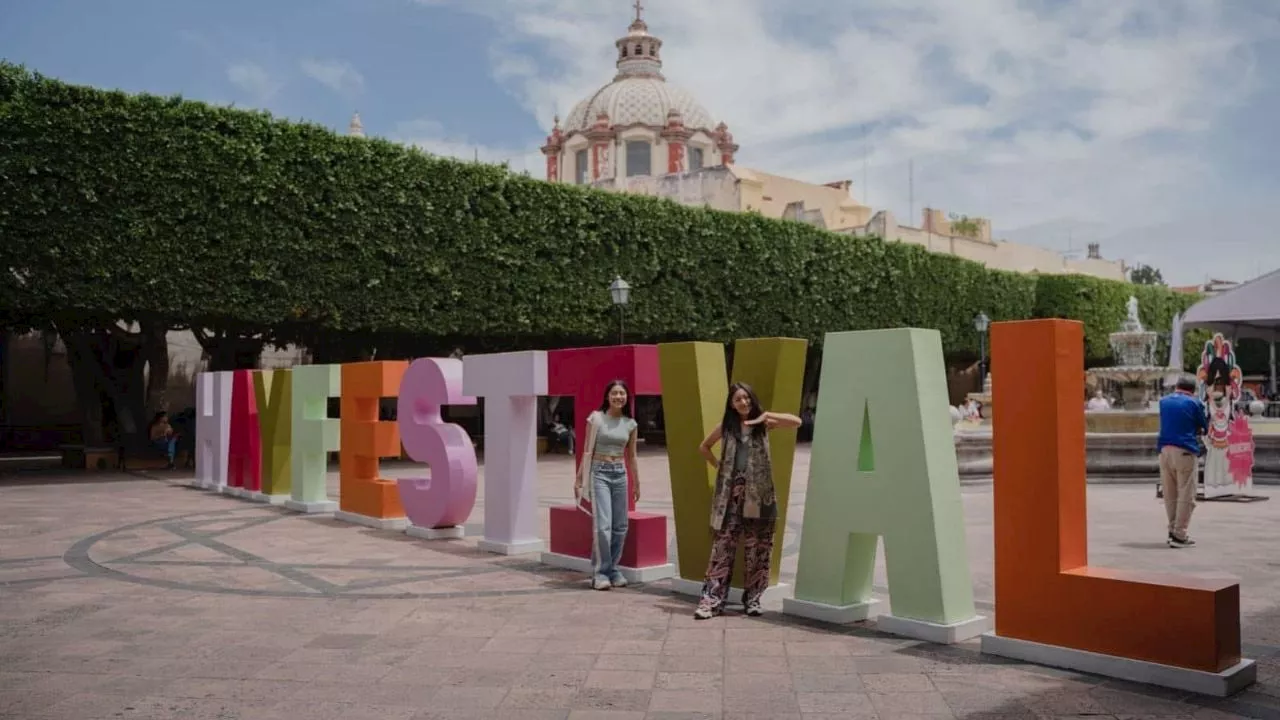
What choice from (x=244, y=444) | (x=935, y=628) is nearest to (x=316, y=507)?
(x=244, y=444)

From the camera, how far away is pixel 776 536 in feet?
26.3

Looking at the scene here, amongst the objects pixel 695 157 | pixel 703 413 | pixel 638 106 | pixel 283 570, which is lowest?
pixel 283 570

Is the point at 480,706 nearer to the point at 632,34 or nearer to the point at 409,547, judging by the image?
the point at 409,547

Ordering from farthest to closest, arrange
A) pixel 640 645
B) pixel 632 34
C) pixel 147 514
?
pixel 632 34, pixel 147 514, pixel 640 645

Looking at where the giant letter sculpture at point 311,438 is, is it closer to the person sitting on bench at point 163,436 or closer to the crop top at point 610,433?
the crop top at point 610,433

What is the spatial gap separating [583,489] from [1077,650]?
13.2ft

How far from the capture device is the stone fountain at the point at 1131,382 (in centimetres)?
1958

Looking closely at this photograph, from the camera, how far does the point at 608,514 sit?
8516 mm

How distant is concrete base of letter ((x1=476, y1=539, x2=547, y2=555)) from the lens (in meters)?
10.3

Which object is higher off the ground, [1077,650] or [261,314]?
[261,314]

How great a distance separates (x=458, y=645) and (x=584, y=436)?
2831mm

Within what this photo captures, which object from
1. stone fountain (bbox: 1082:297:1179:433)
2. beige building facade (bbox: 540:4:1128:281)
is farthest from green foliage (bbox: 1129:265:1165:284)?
stone fountain (bbox: 1082:297:1179:433)

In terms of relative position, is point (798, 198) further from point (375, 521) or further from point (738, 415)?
point (738, 415)

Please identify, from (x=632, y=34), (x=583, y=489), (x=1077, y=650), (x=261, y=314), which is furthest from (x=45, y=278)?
(x=632, y=34)
